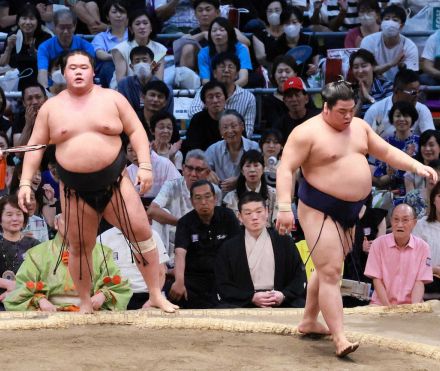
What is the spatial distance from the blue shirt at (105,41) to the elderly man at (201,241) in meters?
1.69

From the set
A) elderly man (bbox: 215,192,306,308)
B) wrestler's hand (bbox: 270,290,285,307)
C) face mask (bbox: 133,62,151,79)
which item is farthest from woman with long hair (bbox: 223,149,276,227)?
face mask (bbox: 133,62,151,79)

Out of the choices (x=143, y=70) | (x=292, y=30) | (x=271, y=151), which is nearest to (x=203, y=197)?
(x=271, y=151)

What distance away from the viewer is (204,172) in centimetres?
565

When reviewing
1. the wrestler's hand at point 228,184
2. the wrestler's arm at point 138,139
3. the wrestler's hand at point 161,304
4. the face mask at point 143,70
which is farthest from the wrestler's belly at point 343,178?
the face mask at point 143,70

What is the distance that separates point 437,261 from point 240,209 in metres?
1.00

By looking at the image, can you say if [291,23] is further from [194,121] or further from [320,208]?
[320,208]

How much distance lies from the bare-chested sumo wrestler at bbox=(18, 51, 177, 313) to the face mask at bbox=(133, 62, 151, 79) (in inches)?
80.3

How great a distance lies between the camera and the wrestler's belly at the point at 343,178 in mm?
3885

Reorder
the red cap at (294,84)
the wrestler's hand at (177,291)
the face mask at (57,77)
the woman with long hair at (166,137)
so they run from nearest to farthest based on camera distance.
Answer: the wrestler's hand at (177,291) → the woman with long hair at (166,137) → the red cap at (294,84) → the face mask at (57,77)

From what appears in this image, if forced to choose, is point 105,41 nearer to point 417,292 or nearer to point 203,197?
point 203,197

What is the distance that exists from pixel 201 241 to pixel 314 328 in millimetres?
1262

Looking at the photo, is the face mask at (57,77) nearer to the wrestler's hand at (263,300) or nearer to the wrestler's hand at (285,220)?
the wrestler's hand at (263,300)

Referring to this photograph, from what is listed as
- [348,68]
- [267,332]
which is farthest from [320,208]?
[348,68]

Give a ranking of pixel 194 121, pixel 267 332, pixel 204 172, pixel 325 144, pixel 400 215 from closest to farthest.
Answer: pixel 325 144
pixel 267 332
pixel 400 215
pixel 204 172
pixel 194 121
